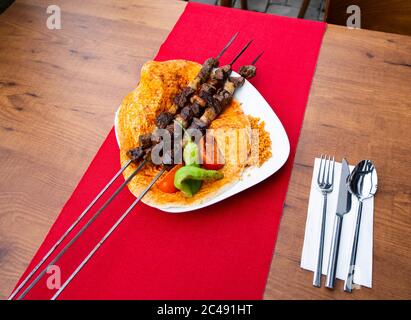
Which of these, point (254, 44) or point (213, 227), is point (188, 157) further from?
point (254, 44)

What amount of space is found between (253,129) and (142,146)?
0.36 metres

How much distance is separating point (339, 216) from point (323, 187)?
4.1 inches

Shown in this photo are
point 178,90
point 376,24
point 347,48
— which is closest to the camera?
point 178,90

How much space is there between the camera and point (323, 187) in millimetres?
1141

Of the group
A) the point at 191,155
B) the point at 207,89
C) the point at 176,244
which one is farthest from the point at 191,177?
the point at 207,89

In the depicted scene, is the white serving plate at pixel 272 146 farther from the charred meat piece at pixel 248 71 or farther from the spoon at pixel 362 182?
the spoon at pixel 362 182

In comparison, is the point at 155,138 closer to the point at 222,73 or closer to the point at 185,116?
the point at 185,116

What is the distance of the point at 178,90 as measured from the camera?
A: 1.38 metres

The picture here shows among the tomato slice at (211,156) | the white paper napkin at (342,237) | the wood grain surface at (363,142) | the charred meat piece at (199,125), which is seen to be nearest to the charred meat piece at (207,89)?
the charred meat piece at (199,125)

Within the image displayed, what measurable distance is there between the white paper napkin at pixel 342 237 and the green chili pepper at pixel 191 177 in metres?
0.29

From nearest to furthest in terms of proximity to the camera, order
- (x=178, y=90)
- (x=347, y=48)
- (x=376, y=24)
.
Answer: (x=178, y=90) < (x=347, y=48) < (x=376, y=24)

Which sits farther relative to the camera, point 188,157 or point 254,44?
point 254,44
